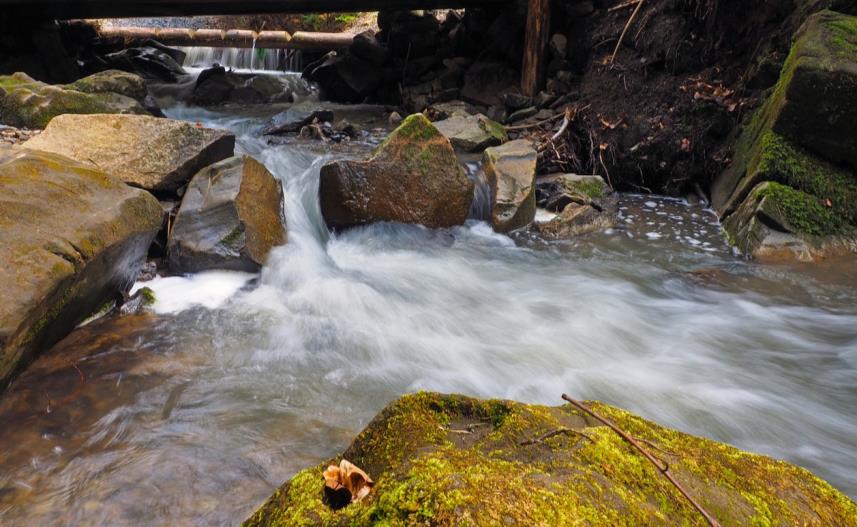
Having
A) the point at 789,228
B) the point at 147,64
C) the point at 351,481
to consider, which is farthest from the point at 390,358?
the point at 147,64

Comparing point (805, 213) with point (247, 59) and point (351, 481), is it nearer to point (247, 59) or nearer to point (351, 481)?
point (351, 481)

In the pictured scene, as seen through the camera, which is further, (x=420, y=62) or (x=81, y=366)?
(x=420, y=62)

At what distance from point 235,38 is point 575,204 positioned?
45.5 ft

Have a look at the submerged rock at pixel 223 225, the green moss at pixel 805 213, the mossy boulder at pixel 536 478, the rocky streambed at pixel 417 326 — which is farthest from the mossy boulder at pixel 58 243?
the green moss at pixel 805 213

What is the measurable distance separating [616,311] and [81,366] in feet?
14.0

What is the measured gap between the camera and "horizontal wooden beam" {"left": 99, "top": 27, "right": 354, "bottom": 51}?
16.3 m

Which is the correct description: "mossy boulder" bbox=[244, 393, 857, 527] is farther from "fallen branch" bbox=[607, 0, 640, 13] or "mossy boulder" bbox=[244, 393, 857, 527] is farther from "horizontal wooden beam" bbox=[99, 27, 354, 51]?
"horizontal wooden beam" bbox=[99, 27, 354, 51]

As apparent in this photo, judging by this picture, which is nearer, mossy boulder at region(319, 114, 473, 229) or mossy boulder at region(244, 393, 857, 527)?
mossy boulder at region(244, 393, 857, 527)

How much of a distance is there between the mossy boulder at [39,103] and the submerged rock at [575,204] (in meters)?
6.31

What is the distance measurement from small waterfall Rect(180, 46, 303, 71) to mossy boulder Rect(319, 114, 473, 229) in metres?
12.5

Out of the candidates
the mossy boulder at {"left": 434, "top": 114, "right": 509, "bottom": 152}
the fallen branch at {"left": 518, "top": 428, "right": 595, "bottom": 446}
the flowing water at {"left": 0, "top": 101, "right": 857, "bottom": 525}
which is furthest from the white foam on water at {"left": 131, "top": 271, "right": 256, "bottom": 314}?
the mossy boulder at {"left": 434, "top": 114, "right": 509, "bottom": 152}

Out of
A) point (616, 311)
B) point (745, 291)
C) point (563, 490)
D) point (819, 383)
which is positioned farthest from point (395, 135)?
point (563, 490)

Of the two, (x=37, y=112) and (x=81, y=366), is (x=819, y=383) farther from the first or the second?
(x=37, y=112)

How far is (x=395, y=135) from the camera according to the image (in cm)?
646
